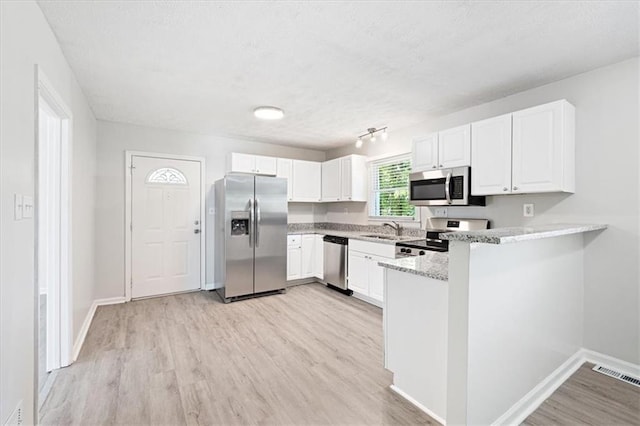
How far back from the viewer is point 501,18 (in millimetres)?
1821

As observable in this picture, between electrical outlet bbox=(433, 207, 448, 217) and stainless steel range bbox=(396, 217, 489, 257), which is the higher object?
electrical outlet bbox=(433, 207, 448, 217)

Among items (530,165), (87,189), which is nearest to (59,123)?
(87,189)

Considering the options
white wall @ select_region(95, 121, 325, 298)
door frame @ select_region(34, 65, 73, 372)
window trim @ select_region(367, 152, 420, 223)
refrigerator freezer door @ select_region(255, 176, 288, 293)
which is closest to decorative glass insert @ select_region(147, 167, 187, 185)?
white wall @ select_region(95, 121, 325, 298)

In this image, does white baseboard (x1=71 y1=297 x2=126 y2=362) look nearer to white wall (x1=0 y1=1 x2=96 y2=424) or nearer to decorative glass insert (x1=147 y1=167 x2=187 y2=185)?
white wall (x1=0 y1=1 x2=96 y2=424)

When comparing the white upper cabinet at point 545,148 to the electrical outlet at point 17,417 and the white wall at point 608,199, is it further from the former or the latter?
the electrical outlet at point 17,417

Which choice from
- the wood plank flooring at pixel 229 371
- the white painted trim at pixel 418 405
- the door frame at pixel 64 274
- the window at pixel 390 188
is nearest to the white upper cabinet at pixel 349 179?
the window at pixel 390 188

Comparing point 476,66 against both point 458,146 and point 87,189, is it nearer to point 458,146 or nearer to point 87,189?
point 458,146

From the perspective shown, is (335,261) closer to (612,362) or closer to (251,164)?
(251,164)

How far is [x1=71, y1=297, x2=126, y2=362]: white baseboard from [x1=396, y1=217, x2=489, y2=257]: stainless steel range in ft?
10.8

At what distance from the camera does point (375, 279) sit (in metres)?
3.86

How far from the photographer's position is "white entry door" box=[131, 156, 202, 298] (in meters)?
4.18

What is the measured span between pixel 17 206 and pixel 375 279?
337 centimetres

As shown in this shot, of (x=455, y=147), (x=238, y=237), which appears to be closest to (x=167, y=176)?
(x=238, y=237)

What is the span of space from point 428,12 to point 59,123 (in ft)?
9.12
